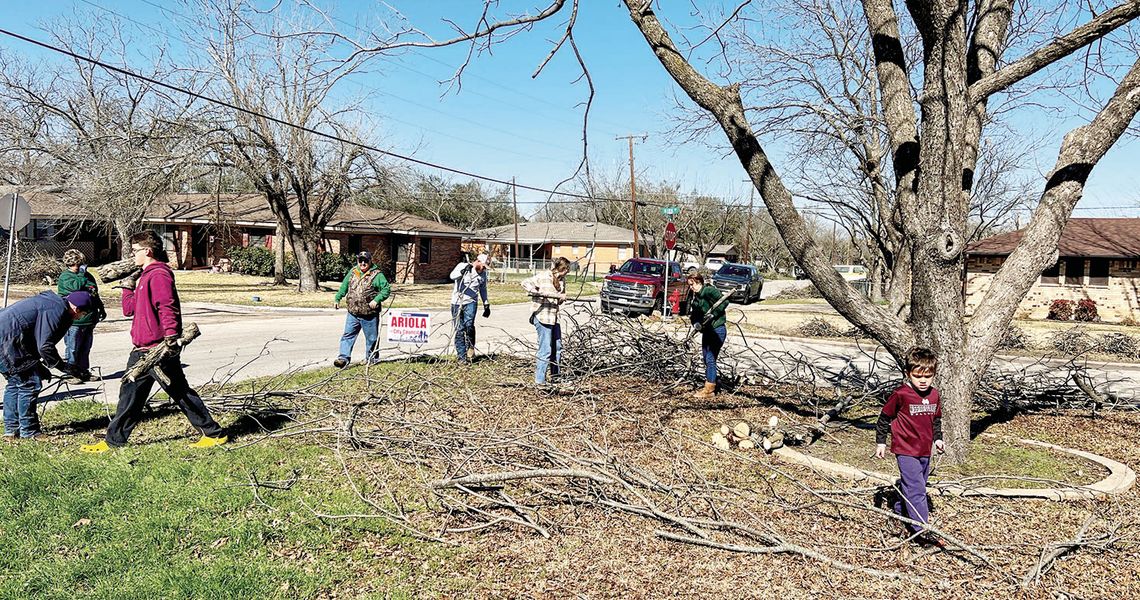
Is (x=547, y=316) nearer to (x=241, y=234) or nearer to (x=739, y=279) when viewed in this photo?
(x=739, y=279)

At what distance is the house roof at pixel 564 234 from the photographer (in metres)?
57.2

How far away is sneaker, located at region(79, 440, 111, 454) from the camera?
5.98m

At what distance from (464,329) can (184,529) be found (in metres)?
6.11

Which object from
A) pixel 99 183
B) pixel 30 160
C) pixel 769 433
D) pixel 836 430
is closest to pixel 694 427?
pixel 769 433

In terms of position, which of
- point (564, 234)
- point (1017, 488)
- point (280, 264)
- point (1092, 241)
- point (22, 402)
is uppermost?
point (564, 234)

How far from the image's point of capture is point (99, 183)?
71.0ft

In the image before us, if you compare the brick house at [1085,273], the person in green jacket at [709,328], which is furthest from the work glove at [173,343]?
the brick house at [1085,273]

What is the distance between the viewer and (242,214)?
3859 cm

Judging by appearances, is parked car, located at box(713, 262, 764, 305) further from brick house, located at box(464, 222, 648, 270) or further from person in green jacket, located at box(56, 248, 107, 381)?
person in green jacket, located at box(56, 248, 107, 381)

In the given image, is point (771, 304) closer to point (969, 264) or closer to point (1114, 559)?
point (969, 264)

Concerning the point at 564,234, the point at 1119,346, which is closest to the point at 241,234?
the point at 564,234

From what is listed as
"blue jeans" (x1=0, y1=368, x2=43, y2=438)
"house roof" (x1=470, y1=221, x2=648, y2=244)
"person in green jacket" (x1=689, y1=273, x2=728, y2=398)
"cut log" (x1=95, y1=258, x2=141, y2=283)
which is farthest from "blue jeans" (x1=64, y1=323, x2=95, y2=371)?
"house roof" (x1=470, y1=221, x2=648, y2=244)

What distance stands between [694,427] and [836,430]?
4.45ft

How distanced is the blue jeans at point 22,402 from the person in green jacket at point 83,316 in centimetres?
201
